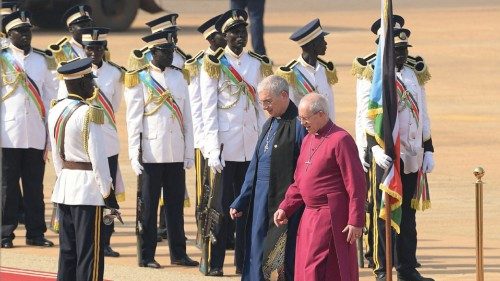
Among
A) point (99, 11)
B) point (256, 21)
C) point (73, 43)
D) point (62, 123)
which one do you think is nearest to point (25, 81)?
point (73, 43)

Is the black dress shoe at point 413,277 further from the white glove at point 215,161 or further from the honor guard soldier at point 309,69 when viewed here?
the white glove at point 215,161

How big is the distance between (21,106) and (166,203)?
1.93 meters

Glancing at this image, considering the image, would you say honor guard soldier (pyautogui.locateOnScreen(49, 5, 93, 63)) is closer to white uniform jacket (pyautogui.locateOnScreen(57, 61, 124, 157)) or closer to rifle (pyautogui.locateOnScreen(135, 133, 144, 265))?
white uniform jacket (pyautogui.locateOnScreen(57, 61, 124, 157))

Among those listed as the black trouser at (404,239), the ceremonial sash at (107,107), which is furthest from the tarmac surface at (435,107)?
the ceremonial sash at (107,107)

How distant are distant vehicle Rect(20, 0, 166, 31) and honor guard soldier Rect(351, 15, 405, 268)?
1992 centimetres

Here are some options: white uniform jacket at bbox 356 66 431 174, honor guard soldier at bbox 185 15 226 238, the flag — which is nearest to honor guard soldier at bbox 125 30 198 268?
honor guard soldier at bbox 185 15 226 238

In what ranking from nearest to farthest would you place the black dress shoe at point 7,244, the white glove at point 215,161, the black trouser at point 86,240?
the black trouser at point 86,240 < the white glove at point 215,161 < the black dress shoe at point 7,244

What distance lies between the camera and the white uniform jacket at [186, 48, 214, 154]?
14.6 meters

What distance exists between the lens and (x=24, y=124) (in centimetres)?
1564

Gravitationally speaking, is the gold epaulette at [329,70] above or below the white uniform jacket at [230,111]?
above

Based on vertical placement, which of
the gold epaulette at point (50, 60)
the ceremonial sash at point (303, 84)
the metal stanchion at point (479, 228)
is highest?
the gold epaulette at point (50, 60)

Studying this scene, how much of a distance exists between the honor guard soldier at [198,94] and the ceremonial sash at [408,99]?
1760 millimetres

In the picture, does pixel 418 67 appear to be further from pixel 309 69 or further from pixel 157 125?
pixel 157 125

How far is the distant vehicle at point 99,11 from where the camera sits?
34031 millimetres
